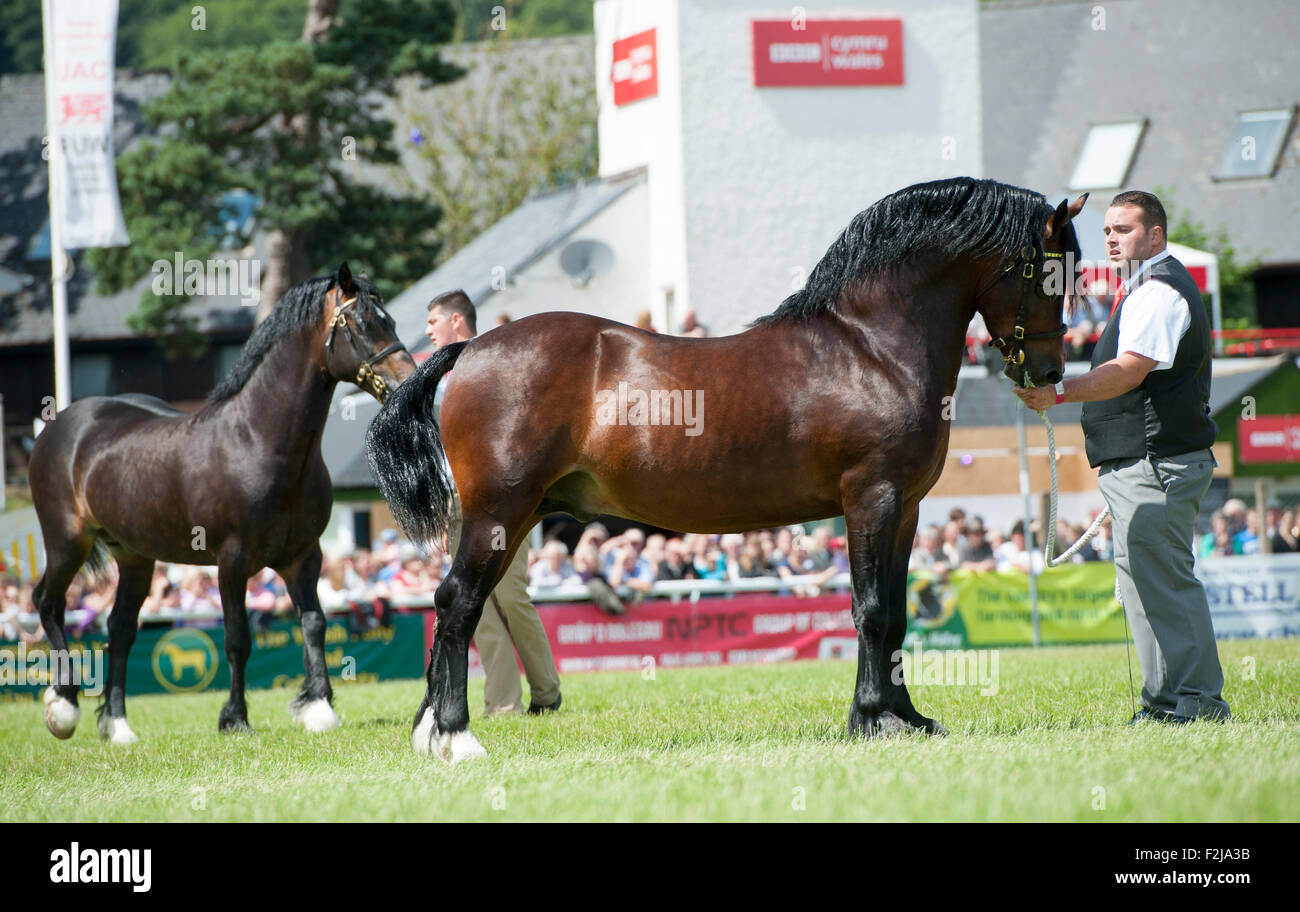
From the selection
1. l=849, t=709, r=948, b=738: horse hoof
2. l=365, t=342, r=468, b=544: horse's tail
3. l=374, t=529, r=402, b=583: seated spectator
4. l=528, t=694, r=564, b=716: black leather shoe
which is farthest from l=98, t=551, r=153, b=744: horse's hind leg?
l=374, t=529, r=402, b=583: seated spectator

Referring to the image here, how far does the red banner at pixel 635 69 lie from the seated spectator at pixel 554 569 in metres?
11.7

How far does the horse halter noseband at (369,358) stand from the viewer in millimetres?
8641

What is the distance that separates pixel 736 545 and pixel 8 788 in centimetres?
1246

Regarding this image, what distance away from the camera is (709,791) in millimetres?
5059

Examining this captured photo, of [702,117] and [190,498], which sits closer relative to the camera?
[190,498]

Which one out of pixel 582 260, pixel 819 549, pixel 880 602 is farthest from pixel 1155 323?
pixel 582 260

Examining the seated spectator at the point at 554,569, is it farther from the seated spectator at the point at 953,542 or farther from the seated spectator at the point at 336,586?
the seated spectator at the point at 953,542

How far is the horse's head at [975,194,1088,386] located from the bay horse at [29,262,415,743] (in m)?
3.70

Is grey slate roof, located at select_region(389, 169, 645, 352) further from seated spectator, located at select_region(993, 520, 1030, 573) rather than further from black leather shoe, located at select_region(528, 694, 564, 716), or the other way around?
black leather shoe, located at select_region(528, 694, 564, 716)

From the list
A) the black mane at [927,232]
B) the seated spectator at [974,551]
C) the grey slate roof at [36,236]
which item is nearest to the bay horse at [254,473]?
the black mane at [927,232]

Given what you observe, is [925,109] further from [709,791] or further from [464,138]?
[709,791]

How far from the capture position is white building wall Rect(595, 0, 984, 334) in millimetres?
25594

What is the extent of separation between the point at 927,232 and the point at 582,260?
787 inches
